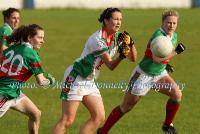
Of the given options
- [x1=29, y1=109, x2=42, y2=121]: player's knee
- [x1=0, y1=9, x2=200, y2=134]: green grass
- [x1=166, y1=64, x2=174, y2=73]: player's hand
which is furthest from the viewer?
[x1=0, y1=9, x2=200, y2=134]: green grass

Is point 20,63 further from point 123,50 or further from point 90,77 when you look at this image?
point 123,50

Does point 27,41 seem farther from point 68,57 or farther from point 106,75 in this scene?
point 68,57

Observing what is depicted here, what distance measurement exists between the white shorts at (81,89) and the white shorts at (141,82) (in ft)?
5.08

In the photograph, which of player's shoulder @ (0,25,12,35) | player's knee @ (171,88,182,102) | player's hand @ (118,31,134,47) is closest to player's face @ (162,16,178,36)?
player's knee @ (171,88,182,102)

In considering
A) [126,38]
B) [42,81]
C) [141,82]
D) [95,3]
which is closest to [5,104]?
[42,81]

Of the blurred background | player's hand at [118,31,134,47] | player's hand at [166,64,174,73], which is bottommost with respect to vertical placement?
the blurred background

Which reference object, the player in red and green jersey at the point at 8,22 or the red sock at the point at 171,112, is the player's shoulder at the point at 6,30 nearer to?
the player in red and green jersey at the point at 8,22

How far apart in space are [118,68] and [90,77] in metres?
11.1

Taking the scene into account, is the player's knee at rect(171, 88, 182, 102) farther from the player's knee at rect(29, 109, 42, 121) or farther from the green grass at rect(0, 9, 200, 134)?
the player's knee at rect(29, 109, 42, 121)

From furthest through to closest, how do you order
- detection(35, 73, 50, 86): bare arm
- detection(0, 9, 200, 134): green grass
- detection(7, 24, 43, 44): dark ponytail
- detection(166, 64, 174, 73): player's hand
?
1. detection(0, 9, 200, 134): green grass
2. detection(166, 64, 174, 73): player's hand
3. detection(7, 24, 43, 44): dark ponytail
4. detection(35, 73, 50, 86): bare arm

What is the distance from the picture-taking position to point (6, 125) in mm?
12531

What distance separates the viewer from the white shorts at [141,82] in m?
11.5

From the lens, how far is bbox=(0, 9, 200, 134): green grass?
1265cm

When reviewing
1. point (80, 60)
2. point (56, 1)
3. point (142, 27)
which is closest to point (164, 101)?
point (80, 60)
